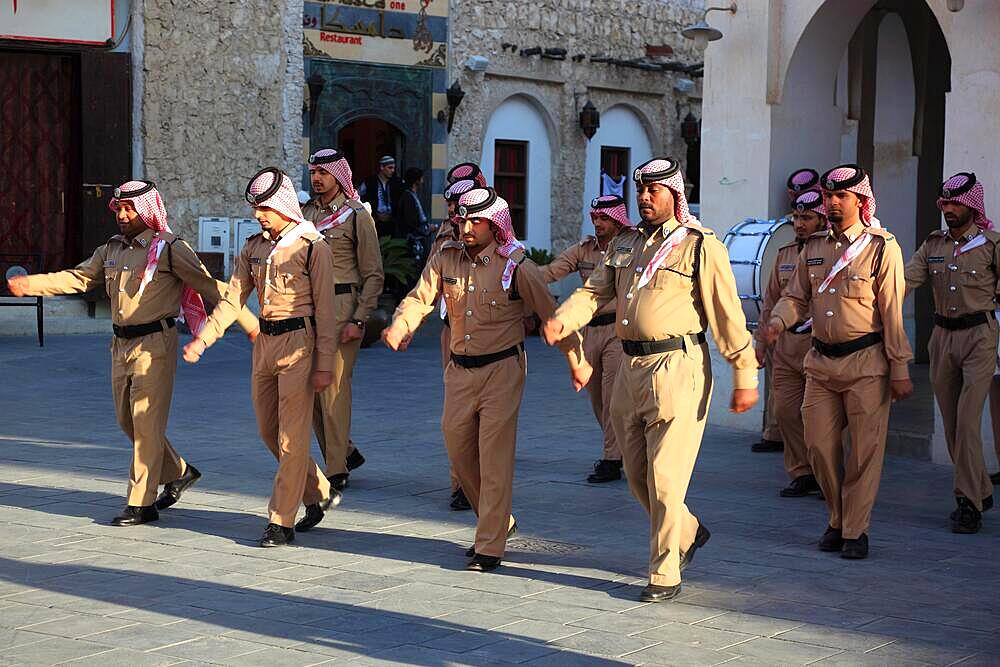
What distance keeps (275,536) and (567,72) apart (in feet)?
56.4

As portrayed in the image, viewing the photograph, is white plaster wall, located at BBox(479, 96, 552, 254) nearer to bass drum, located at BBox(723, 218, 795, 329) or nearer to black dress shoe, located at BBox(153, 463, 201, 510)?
bass drum, located at BBox(723, 218, 795, 329)

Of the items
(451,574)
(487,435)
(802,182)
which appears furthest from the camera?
(802,182)

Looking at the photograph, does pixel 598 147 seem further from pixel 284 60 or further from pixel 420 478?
pixel 420 478

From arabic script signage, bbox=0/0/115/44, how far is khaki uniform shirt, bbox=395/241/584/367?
42.3 ft

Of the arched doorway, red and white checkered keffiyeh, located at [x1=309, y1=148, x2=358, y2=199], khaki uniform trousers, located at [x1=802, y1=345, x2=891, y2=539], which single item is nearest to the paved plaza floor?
khaki uniform trousers, located at [x1=802, y1=345, x2=891, y2=539]

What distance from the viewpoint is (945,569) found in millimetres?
7605

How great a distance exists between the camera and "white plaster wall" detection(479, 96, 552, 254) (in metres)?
23.7

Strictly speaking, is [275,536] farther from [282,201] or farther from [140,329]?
[282,201]

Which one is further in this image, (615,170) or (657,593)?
(615,170)

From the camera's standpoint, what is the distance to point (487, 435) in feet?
24.8

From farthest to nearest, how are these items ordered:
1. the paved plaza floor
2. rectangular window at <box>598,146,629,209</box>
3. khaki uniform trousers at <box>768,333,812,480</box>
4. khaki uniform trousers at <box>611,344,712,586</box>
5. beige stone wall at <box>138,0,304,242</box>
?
rectangular window at <box>598,146,629,209</box>, beige stone wall at <box>138,0,304,242</box>, khaki uniform trousers at <box>768,333,812,480</box>, khaki uniform trousers at <box>611,344,712,586</box>, the paved plaza floor

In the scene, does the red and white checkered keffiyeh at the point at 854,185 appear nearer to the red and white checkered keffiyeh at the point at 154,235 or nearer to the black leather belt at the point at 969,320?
the black leather belt at the point at 969,320

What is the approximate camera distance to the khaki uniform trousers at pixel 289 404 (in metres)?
7.99

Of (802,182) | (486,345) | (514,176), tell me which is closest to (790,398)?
(802,182)
